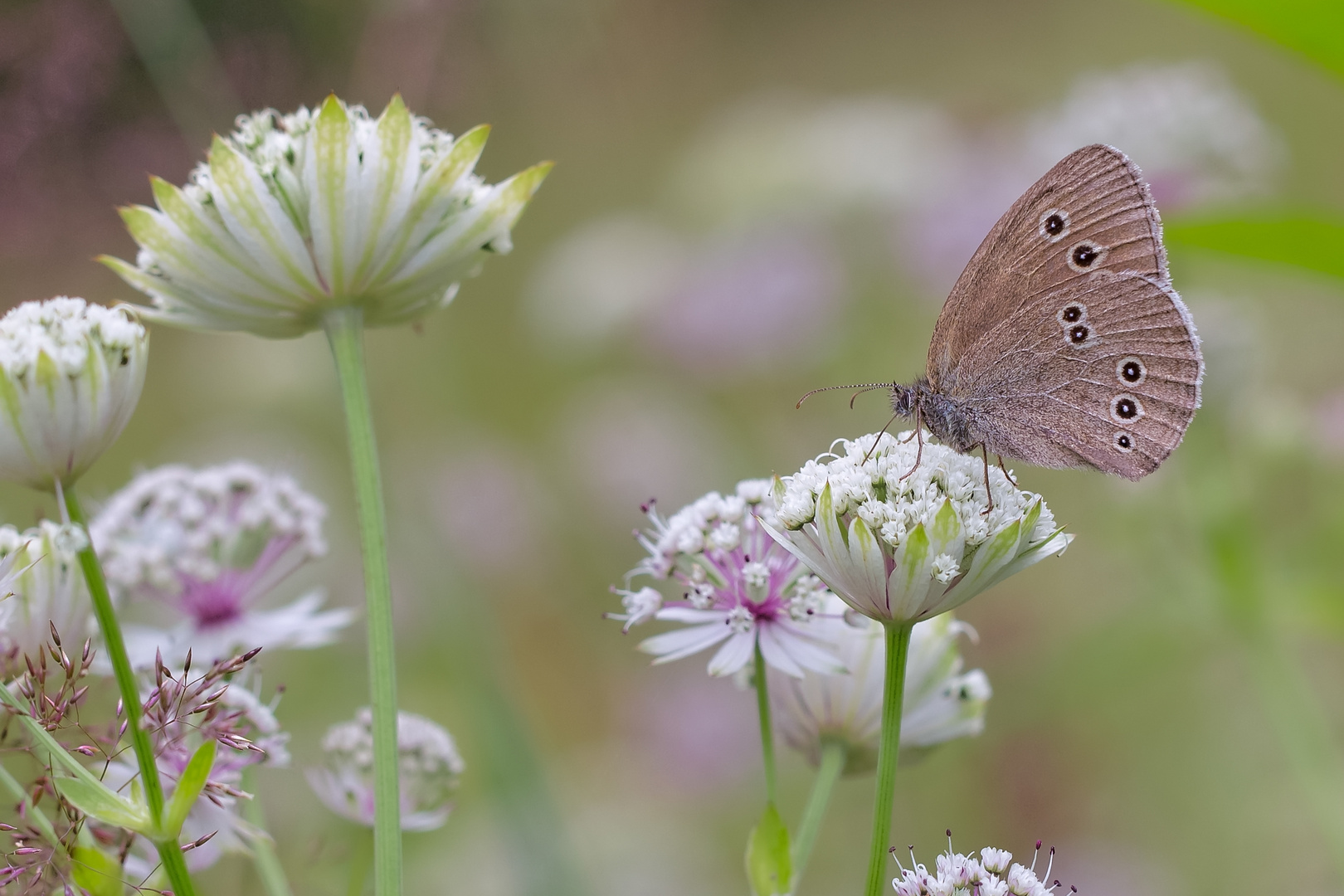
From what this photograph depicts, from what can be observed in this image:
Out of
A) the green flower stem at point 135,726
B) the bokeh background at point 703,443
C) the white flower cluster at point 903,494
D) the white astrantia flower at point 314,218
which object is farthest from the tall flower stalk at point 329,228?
the bokeh background at point 703,443

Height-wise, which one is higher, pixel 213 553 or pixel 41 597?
pixel 213 553

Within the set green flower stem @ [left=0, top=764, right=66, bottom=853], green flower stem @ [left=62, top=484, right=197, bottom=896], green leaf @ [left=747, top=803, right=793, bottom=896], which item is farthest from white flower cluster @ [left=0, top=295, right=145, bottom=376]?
green leaf @ [left=747, top=803, right=793, bottom=896]

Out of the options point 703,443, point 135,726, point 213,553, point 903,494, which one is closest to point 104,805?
point 135,726

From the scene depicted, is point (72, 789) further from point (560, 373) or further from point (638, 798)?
point (560, 373)

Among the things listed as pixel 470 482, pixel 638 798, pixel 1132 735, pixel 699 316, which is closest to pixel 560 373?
pixel 470 482

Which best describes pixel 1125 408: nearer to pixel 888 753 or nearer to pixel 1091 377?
pixel 1091 377

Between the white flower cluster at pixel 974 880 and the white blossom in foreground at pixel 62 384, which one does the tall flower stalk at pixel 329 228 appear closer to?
the white blossom in foreground at pixel 62 384
